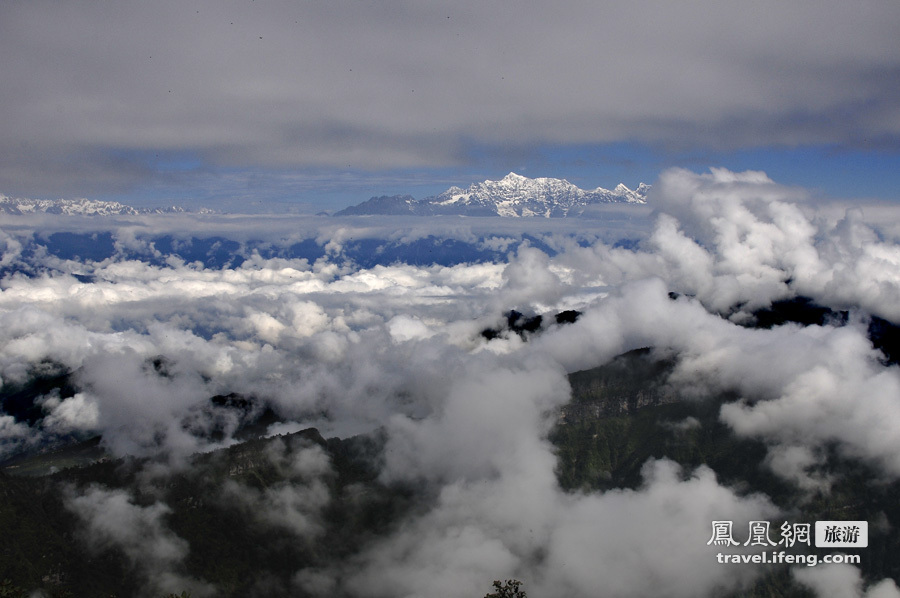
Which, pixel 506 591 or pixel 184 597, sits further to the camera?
pixel 506 591

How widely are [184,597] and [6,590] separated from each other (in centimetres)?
2931

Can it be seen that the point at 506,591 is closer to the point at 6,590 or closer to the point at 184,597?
the point at 184,597

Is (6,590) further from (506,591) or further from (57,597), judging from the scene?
(506,591)

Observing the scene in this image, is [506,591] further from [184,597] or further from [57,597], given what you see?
[57,597]

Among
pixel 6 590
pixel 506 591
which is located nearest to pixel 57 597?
pixel 6 590

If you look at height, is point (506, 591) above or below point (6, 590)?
below

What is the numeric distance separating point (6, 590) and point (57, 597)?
11334mm

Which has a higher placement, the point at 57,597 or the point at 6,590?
the point at 6,590

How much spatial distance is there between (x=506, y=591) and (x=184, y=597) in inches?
2290

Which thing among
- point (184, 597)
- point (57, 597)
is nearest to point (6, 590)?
point (57, 597)

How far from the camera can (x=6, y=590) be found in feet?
327

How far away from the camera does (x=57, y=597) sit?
109000mm

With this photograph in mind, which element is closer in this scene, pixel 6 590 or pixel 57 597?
pixel 6 590

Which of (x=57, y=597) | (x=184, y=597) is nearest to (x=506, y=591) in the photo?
(x=184, y=597)
